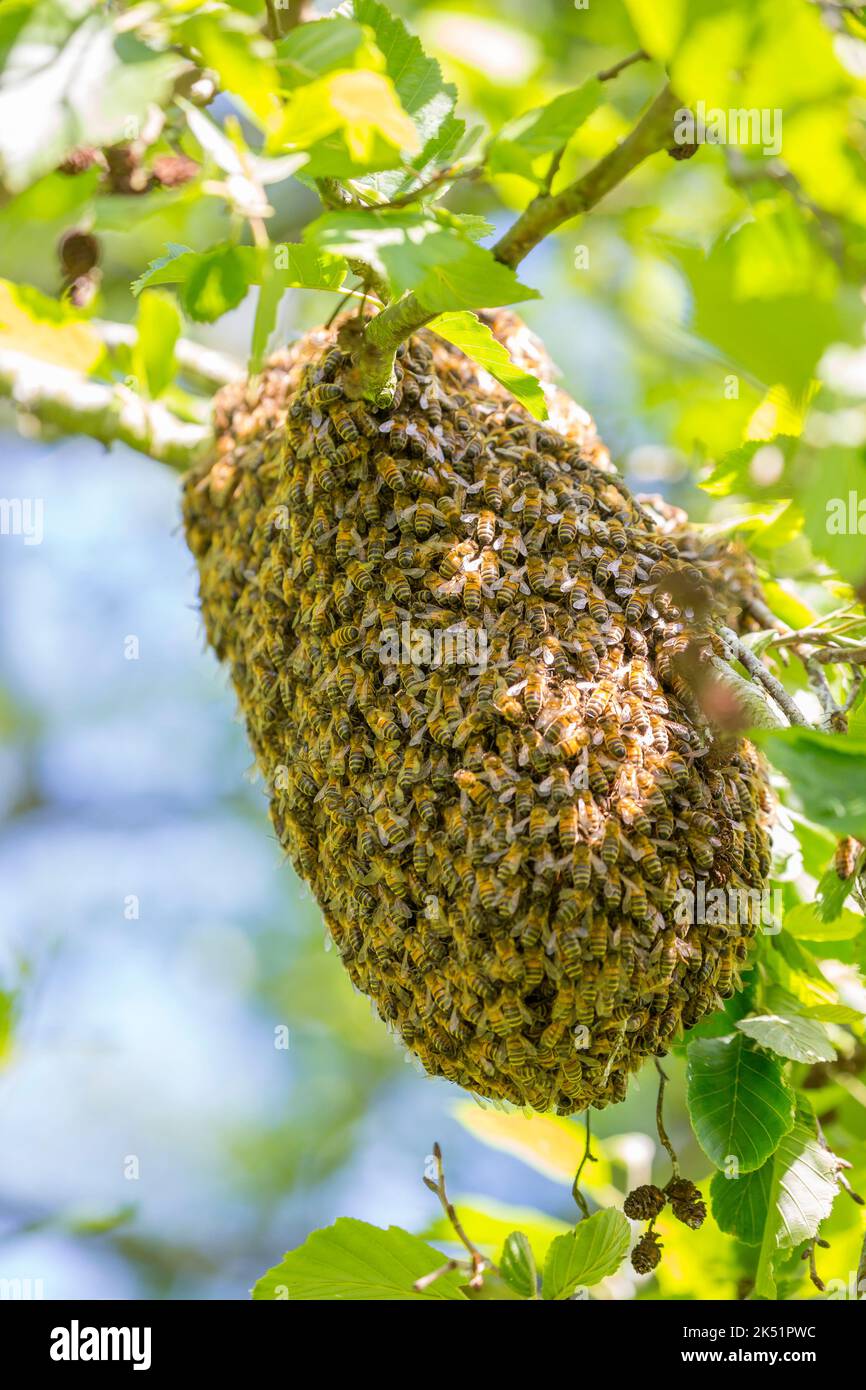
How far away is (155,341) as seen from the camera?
3.07 meters

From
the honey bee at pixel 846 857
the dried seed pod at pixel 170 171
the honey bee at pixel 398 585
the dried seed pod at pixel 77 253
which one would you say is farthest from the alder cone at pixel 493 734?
the dried seed pod at pixel 77 253

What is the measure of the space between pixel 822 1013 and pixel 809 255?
4.99ft

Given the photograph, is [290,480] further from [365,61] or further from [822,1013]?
[822,1013]

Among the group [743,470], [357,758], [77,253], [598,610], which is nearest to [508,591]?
[598,610]

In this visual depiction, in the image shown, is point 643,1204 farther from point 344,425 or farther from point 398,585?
point 344,425

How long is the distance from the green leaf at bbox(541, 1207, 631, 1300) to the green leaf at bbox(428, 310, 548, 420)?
5.15 ft

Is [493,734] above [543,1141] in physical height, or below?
above

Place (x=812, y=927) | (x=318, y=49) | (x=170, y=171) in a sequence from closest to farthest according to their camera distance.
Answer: (x=318, y=49)
(x=812, y=927)
(x=170, y=171)

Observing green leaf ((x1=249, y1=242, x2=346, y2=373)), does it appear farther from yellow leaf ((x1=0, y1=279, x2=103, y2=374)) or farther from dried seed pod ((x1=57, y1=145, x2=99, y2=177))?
yellow leaf ((x1=0, y1=279, x2=103, y2=374))

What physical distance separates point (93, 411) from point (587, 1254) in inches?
105

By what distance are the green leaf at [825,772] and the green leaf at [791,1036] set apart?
2.46 feet

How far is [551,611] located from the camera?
2156 mm
